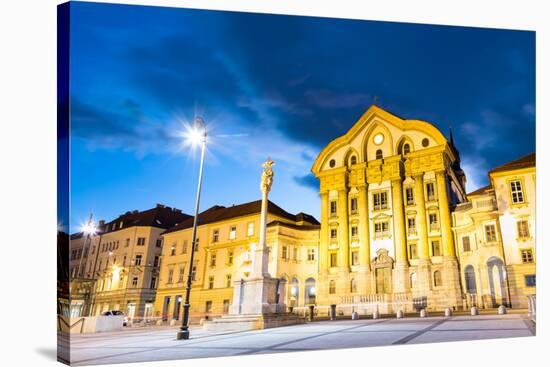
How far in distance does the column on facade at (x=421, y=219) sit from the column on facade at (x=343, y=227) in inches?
103

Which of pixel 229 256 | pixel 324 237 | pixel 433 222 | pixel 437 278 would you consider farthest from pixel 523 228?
pixel 229 256

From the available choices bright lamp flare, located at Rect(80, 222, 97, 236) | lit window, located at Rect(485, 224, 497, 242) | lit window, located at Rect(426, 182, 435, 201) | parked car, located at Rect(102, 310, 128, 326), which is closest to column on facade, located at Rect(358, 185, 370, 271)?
lit window, located at Rect(426, 182, 435, 201)

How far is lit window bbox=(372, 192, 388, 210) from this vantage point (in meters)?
16.1

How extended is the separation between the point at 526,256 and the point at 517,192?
1.73 metres

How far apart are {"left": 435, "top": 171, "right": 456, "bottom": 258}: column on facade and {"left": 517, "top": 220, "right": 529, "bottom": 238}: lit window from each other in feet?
10.7

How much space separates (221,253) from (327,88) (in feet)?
28.3

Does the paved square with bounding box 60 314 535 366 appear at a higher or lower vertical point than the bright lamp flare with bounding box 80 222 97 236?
lower

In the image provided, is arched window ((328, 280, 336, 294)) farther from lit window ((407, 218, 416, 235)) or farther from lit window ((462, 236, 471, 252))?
lit window ((462, 236, 471, 252))

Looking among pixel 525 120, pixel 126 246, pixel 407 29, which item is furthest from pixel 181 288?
pixel 525 120

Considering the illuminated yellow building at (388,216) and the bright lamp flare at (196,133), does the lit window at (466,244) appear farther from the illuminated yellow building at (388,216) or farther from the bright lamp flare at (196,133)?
the bright lamp flare at (196,133)

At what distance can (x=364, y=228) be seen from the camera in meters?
16.3

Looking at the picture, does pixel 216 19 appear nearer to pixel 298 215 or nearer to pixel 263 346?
pixel 263 346

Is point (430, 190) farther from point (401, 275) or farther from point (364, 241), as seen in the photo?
point (401, 275)

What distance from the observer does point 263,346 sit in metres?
7.19
